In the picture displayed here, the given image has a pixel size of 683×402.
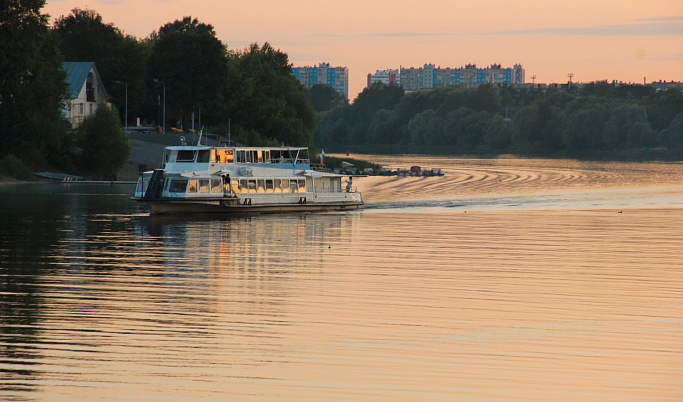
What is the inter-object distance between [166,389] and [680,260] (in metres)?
A: 30.0

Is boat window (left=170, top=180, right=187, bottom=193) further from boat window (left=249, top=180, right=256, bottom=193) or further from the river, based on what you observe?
boat window (left=249, top=180, right=256, bottom=193)

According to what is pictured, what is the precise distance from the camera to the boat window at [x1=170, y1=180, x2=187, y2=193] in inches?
2426

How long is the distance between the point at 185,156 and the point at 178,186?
319 cm

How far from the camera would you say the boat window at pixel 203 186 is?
62625 millimetres

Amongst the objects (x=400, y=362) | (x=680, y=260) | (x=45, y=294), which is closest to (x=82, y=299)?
(x=45, y=294)

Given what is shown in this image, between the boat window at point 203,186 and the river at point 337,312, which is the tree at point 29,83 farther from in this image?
the river at point 337,312

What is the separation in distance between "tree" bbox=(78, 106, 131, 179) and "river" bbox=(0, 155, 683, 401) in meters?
51.1

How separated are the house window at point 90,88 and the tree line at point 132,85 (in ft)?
16.1

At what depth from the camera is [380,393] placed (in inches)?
681

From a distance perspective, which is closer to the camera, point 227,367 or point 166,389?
point 166,389

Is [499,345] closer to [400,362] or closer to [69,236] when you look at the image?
[400,362]

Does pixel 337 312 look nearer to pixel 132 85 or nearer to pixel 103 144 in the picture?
pixel 103 144

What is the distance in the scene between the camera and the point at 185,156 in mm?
64062

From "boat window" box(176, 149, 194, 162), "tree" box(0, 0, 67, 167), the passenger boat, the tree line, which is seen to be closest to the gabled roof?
the tree line
